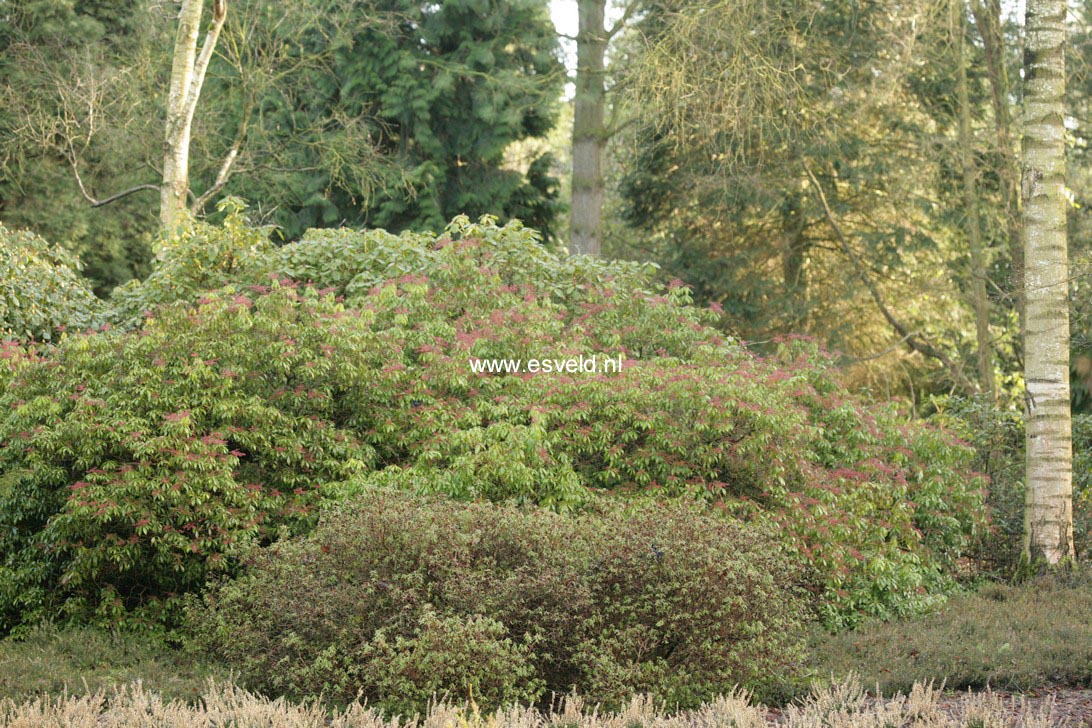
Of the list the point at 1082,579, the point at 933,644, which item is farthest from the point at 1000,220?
the point at 933,644

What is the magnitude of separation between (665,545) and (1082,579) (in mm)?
4533

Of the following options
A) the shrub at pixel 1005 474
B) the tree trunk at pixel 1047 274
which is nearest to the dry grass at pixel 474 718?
the tree trunk at pixel 1047 274

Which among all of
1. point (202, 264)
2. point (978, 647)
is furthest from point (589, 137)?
point (978, 647)

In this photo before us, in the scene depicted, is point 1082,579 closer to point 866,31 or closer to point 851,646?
point 851,646

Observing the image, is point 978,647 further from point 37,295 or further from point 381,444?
point 37,295

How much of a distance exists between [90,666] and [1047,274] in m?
7.07

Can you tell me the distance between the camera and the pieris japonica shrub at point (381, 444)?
665 centimetres

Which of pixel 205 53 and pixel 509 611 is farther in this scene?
pixel 205 53

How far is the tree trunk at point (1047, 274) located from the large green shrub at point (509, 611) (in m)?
3.61

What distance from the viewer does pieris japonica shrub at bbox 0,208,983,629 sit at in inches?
262

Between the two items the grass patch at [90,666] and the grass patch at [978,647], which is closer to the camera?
the grass patch at [90,666]

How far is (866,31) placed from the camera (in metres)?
14.7

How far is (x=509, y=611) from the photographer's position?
5.18 m

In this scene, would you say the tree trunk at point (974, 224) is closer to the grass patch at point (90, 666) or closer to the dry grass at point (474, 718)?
the dry grass at point (474, 718)
